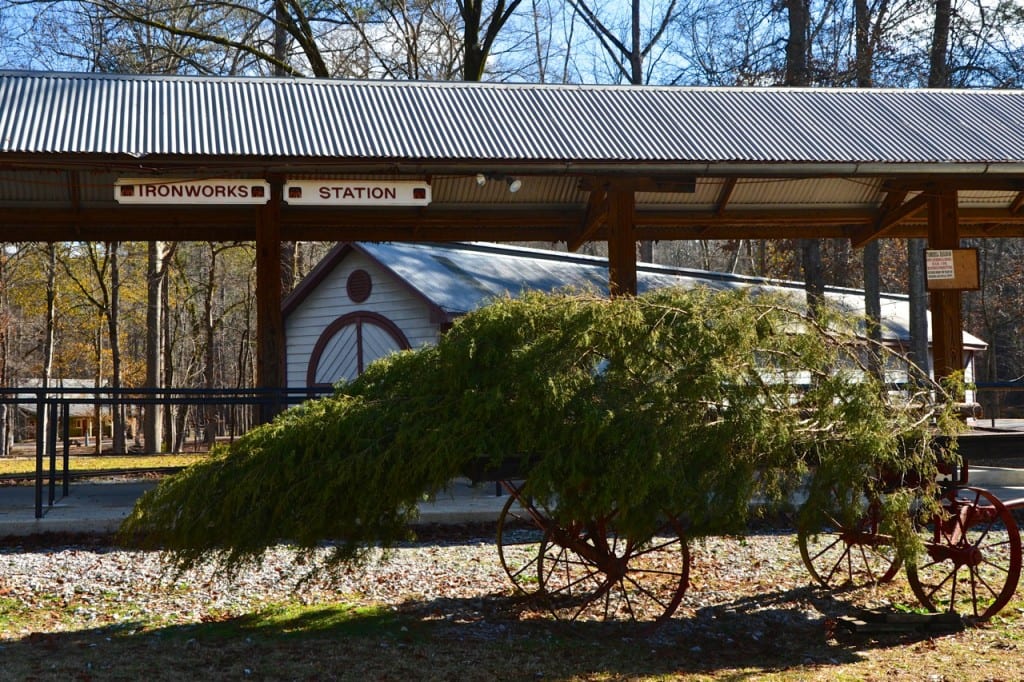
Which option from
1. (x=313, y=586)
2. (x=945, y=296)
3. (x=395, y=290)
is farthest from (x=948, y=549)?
(x=395, y=290)

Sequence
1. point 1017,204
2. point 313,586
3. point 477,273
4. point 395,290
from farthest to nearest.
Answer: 1. point 477,273
2. point 395,290
3. point 1017,204
4. point 313,586

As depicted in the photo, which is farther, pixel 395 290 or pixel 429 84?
pixel 395 290

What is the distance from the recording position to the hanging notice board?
12.4 meters

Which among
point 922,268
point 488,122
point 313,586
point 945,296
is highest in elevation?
point 488,122

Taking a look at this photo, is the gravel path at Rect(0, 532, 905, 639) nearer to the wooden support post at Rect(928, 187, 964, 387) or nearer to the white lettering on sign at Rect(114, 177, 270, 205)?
the white lettering on sign at Rect(114, 177, 270, 205)

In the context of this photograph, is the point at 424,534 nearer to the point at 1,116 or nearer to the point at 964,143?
the point at 1,116

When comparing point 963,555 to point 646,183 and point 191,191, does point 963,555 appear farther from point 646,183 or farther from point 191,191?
point 191,191

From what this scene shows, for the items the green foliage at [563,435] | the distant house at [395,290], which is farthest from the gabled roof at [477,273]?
the green foliage at [563,435]

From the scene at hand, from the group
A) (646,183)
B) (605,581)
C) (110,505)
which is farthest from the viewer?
(646,183)

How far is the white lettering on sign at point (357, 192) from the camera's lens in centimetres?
1151

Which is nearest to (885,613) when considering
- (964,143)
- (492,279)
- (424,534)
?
(424,534)

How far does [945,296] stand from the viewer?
503 inches

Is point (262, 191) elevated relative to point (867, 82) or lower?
lower

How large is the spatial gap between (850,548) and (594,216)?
6260 millimetres
